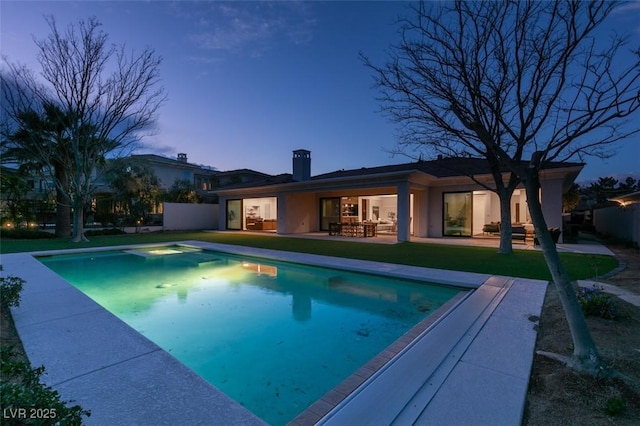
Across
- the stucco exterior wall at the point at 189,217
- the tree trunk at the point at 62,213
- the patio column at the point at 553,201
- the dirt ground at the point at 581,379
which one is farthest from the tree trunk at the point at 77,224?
the patio column at the point at 553,201

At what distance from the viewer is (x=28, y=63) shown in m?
12.7

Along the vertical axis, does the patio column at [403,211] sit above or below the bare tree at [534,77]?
below

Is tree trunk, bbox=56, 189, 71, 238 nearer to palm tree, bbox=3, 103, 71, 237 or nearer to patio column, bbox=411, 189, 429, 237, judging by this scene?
palm tree, bbox=3, 103, 71, 237

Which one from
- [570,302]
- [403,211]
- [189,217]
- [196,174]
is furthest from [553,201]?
[196,174]

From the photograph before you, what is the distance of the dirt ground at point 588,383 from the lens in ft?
6.89

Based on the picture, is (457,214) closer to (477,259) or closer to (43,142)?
(477,259)

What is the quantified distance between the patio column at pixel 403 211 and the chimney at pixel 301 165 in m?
5.84

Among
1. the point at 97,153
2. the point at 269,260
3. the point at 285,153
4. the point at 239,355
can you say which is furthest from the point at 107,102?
the point at 239,355

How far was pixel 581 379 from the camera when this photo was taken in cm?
254

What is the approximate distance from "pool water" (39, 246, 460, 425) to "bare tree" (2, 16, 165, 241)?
6979mm

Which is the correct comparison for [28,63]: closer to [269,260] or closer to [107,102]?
[107,102]

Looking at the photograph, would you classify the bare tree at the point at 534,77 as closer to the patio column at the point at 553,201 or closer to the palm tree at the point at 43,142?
the patio column at the point at 553,201

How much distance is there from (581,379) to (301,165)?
50.5 feet

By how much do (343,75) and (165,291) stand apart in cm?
888
